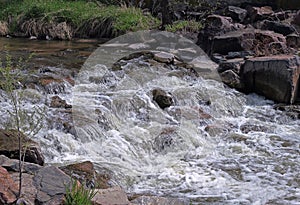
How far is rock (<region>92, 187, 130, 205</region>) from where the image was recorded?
3.80 metres

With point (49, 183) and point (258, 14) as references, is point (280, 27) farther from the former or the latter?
point (49, 183)

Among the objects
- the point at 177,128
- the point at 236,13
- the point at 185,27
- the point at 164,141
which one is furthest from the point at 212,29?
the point at 164,141

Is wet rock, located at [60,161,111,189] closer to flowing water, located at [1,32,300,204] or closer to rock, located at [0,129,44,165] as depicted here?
flowing water, located at [1,32,300,204]

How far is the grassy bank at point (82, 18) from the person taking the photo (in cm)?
1370

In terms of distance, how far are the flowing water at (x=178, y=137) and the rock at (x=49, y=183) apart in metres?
1.00

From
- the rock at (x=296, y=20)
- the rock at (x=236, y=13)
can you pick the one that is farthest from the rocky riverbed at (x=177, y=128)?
the rock at (x=236, y=13)

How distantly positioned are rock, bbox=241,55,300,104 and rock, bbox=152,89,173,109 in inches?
73.6

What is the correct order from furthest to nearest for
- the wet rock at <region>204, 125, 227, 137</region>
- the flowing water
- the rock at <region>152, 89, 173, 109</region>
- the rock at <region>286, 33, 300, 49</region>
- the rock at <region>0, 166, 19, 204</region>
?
the rock at <region>286, 33, 300, 49</region>, the rock at <region>152, 89, 173, 109</region>, the wet rock at <region>204, 125, 227, 137</region>, the flowing water, the rock at <region>0, 166, 19, 204</region>

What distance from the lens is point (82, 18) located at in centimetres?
1425

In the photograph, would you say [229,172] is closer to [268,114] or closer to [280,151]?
[280,151]

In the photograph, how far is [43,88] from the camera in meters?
7.42

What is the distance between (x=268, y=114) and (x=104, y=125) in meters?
2.86

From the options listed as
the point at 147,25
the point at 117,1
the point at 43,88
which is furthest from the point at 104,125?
the point at 117,1

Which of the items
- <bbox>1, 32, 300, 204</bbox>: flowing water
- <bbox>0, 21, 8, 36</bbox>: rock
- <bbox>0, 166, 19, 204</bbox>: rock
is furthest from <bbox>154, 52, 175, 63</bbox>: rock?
<bbox>0, 21, 8, 36</bbox>: rock
